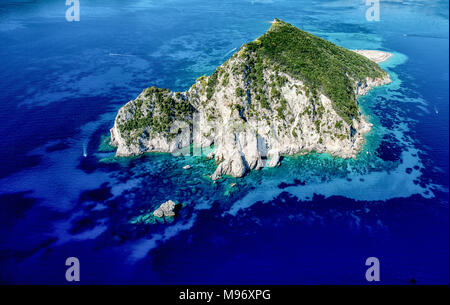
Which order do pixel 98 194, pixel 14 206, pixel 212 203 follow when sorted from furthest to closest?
pixel 98 194 < pixel 14 206 < pixel 212 203

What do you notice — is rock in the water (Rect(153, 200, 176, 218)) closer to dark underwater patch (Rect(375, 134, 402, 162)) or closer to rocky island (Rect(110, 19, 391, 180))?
rocky island (Rect(110, 19, 391, 180))

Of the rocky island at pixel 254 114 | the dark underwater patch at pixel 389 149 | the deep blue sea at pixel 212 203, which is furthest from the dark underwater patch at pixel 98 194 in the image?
the dark underwater patch at pixel 389 149

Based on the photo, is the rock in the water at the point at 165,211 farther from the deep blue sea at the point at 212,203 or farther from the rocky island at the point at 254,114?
the rocky island at the point at 254,114

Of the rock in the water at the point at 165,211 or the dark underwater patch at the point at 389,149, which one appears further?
the dark underwater patch at the point at 389,149

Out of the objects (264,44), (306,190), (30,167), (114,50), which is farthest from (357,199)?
(114,50)

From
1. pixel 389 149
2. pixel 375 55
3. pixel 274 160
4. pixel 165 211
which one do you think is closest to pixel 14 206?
pixel 165 211

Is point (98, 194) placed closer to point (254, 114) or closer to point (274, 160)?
point (274, 160)

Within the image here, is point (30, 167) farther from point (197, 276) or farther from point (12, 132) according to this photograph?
point (197, 276)
